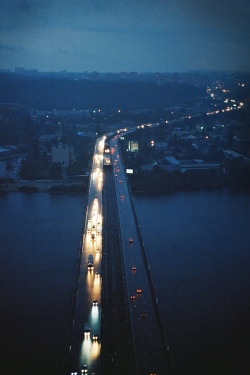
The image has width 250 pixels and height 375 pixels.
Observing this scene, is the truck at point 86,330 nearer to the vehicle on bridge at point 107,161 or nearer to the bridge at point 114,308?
the bridge at point 114,308

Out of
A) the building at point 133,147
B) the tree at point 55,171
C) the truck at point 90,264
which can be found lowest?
the truck at point 90,264

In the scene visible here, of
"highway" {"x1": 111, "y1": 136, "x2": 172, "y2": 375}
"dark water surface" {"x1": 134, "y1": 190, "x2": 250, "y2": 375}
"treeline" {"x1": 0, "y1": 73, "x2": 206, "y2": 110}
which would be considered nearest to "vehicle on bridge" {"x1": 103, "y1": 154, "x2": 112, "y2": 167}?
"dark water surface" {"x1": 134, "y1": 190, "x2": 250, "y2": 375}

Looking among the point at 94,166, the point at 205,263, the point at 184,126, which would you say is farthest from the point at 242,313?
the point at 184,126

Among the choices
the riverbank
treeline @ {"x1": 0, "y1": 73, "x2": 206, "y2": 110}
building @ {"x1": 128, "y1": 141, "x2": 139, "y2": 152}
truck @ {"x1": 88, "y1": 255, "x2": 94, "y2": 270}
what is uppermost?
treeline @ {"x1": 0, "y1": 73, "x2": 206, "y2": 110}

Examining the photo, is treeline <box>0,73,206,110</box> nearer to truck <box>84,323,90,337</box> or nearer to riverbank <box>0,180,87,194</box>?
riverbank <box>0,180,87,194</box>

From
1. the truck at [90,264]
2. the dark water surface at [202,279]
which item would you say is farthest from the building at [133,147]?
the truck at [90,264]


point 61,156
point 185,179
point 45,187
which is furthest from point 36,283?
point 61,156

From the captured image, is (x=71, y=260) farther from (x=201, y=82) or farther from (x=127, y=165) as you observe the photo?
(x=201, y=82)

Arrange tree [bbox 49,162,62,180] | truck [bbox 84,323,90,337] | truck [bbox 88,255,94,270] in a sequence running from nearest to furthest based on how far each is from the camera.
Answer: truck [bbox 84,323,90,337]
truck [bbox 88,255,94,270]
tree [bbox 49,162,62,180]
